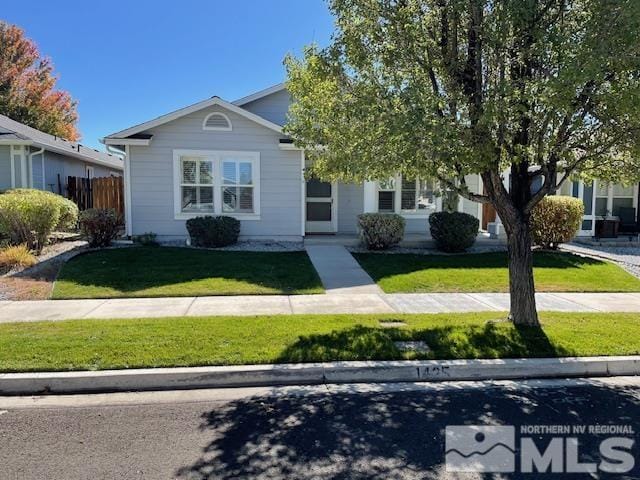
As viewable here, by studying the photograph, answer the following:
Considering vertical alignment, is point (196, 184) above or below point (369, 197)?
above

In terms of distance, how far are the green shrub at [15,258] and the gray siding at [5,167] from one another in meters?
5.93

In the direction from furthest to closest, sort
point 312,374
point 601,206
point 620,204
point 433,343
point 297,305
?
point 620,204 → point 601,206 → point 297,305 → point 433,343 → point 312,374

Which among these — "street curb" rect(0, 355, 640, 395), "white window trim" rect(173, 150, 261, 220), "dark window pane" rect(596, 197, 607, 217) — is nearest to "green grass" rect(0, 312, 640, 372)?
"street curb" rect(0, 355, 640, 395)

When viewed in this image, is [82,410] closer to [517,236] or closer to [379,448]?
[379,448]

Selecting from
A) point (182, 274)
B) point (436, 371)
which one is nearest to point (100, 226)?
point (182, 274)

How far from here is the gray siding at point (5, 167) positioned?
15.4 m

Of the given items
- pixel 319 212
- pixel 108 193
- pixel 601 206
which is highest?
pixel 108 193

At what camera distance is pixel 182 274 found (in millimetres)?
10094

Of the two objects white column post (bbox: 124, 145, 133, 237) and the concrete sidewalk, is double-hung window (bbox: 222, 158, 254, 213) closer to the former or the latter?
white column post (bbox: 124, 145, 133, 237)

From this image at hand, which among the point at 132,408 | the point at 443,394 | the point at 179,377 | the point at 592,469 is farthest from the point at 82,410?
the point at 592,469

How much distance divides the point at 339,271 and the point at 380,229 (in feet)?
9.69

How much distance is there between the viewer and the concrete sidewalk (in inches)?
291

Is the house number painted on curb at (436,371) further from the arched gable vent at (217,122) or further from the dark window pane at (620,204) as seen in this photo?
the dark window pane at (620,204)

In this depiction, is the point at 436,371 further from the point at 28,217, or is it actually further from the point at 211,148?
the point at 28,217
